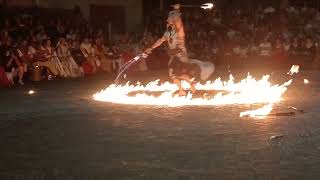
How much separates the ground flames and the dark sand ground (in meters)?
0.65

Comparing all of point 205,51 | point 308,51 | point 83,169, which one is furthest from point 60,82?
point 308,51

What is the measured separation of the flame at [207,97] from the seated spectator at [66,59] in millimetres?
4637


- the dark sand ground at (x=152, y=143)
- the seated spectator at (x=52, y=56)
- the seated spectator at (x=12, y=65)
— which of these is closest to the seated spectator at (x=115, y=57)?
the seated spectator at (x=52, y=56)

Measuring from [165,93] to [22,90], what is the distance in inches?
158

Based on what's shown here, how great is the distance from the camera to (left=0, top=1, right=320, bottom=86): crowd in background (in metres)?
19.8

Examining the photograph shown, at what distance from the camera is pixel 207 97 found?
1389cm

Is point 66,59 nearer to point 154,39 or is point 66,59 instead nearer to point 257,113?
point 154,39

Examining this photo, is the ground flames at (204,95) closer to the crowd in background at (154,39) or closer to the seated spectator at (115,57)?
the crowd in background at (154,39)

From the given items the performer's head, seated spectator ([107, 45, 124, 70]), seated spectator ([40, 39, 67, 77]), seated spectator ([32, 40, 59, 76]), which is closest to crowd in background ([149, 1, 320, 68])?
seated spectator ([107, 45, 124, 70])

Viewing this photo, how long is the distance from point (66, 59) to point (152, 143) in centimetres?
1340

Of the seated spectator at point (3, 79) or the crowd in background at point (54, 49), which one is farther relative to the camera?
the crowd in background at point (54, 49)

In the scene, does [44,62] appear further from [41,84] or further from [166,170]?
[166,170]

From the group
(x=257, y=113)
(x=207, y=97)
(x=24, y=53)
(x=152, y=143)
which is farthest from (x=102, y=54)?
(x=152, y=143)

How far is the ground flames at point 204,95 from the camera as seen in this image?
1306 cm
